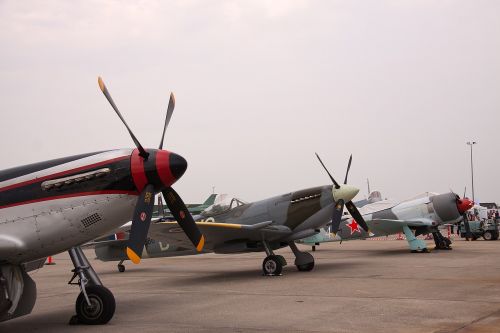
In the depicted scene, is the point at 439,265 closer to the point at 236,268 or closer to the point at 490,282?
the point at 490,282

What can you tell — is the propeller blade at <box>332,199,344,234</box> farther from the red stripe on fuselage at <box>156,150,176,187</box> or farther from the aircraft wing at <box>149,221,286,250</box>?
the red stripe on fuselage at <box>156,150,176,187</box>

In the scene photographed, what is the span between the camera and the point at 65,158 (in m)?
8.12

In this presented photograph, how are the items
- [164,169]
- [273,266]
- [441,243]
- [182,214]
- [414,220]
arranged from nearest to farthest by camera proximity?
[164,169] < [182,214] < [273,266] < [441,243] < [414,220]

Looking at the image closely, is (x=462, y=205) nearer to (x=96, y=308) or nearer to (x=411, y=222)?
(x=411, y=222)

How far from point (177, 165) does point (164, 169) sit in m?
0.18

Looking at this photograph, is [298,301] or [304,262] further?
[304,262]

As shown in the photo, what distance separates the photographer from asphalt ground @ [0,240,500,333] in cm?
808

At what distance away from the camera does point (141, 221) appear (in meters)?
7.70

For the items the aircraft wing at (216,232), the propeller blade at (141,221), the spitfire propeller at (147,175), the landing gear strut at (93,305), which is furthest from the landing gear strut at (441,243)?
the propeller blade at (141,221)

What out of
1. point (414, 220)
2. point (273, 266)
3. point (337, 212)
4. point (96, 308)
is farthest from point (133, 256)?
point (414, 220)

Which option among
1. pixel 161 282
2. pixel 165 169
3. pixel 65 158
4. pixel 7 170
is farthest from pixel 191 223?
pixel 161 282

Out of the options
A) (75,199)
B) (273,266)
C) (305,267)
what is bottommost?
(305,267)

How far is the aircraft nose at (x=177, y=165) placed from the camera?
786 cm

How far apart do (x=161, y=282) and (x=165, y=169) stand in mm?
7620
